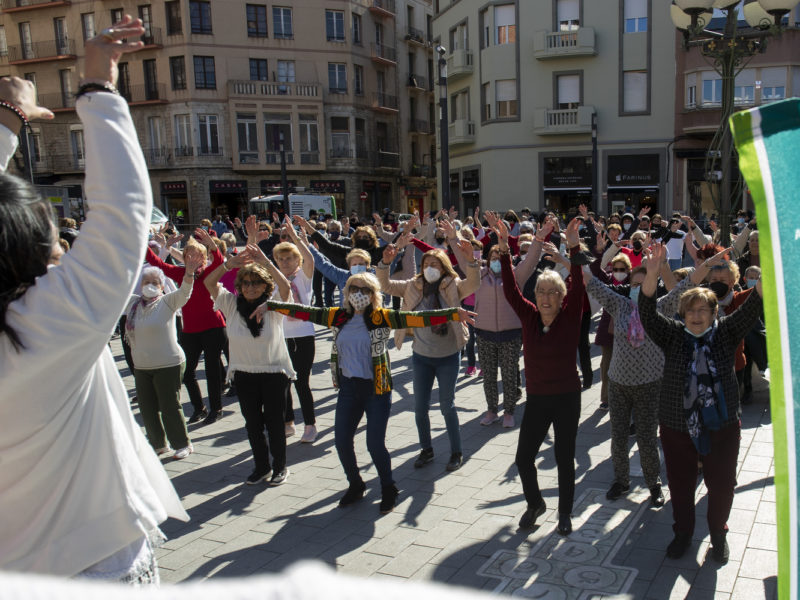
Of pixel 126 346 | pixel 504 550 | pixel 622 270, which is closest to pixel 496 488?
pixel 504 550

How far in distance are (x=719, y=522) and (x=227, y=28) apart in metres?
41.8

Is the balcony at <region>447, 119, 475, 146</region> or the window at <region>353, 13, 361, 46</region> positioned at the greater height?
the window at <region>353, 13, 361, 46</region>

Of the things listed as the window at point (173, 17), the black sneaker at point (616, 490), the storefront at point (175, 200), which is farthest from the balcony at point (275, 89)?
the black sneaker at point (616, 490)

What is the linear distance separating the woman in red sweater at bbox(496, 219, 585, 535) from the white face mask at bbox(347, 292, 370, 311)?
132cm

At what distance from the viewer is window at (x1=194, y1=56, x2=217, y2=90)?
40.0 metres

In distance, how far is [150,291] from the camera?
21.6 ft

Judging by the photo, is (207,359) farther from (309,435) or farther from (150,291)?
(309,435)

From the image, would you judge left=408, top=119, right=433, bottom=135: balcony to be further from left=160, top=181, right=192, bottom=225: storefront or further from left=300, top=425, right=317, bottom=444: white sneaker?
left=300, top=425, right=317, bottom=444: white sneaker

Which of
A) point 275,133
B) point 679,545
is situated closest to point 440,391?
point 679,545

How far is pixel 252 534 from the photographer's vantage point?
16.7 feet

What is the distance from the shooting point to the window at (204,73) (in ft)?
131

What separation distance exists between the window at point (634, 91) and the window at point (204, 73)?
23445 millimetres

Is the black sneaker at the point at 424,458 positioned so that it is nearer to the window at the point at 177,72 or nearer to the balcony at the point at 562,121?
the balcony at the point at 562,121

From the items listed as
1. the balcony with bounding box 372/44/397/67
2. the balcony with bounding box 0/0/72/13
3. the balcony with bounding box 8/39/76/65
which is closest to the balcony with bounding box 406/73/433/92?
the balcony with bounding box 372/44/397/67
